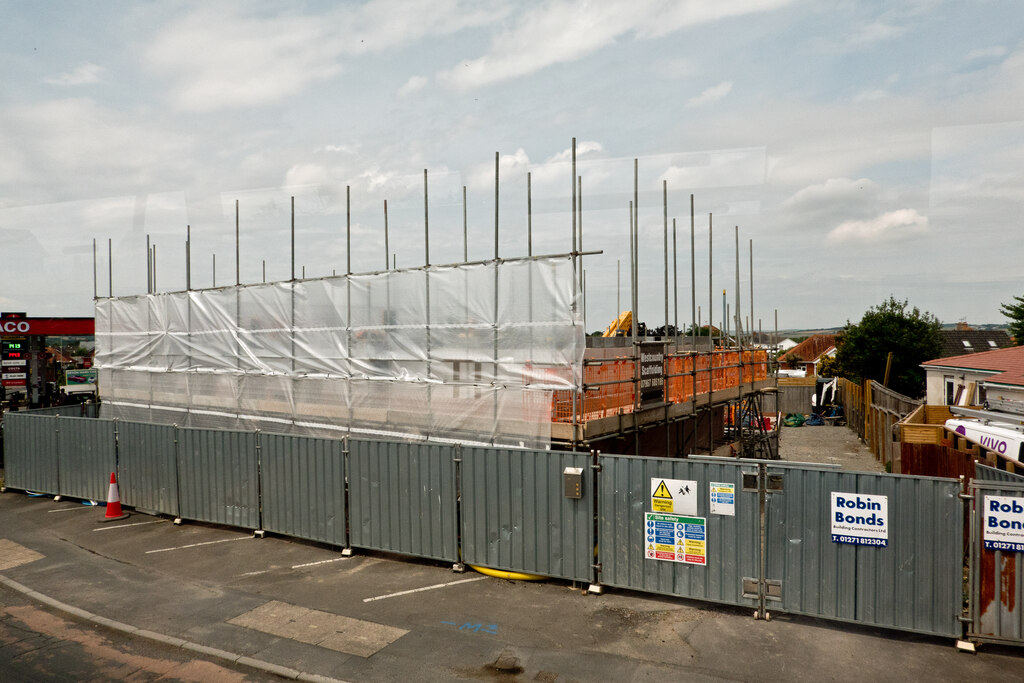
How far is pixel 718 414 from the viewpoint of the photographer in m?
20.8

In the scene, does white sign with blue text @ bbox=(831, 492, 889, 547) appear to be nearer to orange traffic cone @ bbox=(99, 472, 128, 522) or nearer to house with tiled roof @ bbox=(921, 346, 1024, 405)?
house with tiled roof @ bbox=(921, 346, 1024, 405)

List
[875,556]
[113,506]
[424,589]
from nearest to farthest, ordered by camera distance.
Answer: [875,556]
[424,589]
[113,506]

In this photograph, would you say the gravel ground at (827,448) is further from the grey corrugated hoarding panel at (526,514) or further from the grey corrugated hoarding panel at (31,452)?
the grey corrugated hoarding panel at (31,452)

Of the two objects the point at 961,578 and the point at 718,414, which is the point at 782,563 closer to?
the point at 961,578

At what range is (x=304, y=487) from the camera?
10.5 metres

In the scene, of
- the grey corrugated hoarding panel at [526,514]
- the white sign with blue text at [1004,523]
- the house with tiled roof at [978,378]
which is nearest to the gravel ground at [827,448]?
the house with tiled roof at [978,378]

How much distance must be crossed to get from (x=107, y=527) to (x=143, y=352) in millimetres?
7260

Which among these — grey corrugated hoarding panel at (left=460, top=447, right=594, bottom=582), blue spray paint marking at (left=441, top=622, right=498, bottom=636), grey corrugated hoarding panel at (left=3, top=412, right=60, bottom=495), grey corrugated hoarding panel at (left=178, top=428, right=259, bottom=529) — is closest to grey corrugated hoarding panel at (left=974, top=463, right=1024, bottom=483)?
grey corrugated hoarding panel at (left=460, top=447, right=594, bottom=582)

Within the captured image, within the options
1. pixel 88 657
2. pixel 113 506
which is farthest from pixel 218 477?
pixel 88 657

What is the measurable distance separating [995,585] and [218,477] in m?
11.4

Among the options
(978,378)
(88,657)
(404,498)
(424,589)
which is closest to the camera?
(88,657)

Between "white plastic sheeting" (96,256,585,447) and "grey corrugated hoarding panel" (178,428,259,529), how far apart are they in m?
2.80

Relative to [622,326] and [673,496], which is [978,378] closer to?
[622,326]

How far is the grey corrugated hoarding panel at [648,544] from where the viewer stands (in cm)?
758
